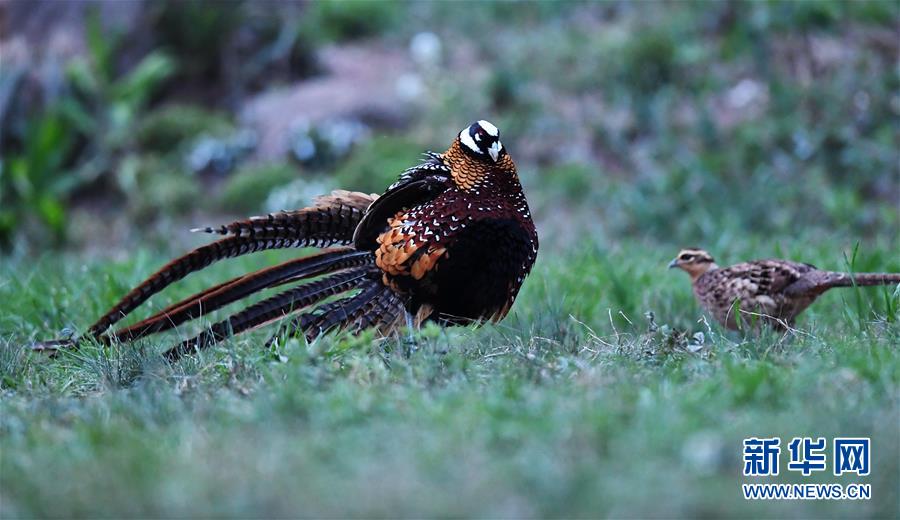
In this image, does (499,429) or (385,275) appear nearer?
(499,429)

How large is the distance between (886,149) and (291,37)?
7283 mm

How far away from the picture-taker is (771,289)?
5641 millimetres

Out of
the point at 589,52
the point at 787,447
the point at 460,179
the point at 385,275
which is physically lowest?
the point at 787,447

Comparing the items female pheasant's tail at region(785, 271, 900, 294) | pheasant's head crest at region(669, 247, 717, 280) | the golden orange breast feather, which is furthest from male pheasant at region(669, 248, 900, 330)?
the golden orange breast feather

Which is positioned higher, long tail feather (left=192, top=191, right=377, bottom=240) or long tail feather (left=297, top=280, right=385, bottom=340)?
long tail feather (left=192, top=191, right=377, bottom=240)

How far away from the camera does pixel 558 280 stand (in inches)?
273

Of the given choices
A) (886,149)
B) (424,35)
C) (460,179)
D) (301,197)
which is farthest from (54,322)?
(424,35)

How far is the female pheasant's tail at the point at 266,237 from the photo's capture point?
5184 mm

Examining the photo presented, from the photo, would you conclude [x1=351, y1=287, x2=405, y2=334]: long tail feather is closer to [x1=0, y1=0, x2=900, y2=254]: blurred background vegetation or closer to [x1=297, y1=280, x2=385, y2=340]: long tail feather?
[x1=297, y1=280, x2=385, y2=340]: long tail feather

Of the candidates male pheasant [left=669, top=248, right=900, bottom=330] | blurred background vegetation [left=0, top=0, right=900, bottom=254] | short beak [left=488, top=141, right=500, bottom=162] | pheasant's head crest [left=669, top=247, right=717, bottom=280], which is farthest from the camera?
blurred background vegetation [left=0, top=0, right=900, bottom=254]

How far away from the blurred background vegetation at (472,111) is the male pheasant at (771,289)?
331cm

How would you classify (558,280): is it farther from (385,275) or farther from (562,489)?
(562,489)

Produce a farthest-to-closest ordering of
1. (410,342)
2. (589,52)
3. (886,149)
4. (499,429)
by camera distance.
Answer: (589,52) < (886,149) < (410,342) < (499,429)

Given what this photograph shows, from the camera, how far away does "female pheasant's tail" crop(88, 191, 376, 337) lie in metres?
5.18
